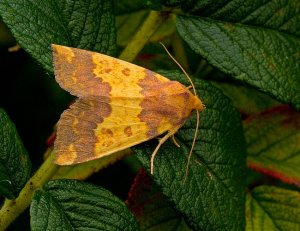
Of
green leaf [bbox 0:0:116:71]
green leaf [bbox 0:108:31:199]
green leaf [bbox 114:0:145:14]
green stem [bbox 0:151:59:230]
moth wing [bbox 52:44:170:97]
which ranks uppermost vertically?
green leaf [bbox 0:0:116:71]

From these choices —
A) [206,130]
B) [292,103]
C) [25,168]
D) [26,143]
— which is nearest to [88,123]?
[25,168]

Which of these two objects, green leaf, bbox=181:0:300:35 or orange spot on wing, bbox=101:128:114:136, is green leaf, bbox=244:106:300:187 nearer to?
green leaf, bbox=181:0:300:35

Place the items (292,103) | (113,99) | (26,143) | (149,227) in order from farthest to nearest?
1. (26,143)
2. (149,227)
3. (292,103)
4. (113,99)

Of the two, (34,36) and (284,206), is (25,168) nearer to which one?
(34,36)

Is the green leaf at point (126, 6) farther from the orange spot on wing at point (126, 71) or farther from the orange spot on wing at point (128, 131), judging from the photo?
the orange spot on wing at point (128, 131)

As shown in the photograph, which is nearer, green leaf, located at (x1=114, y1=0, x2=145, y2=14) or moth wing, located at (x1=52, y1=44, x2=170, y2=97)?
moth wing, located at (x1=52, y1=44, x2=170, y2=97)

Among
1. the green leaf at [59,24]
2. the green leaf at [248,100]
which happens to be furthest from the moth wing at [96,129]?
the green leaf at [248,100]

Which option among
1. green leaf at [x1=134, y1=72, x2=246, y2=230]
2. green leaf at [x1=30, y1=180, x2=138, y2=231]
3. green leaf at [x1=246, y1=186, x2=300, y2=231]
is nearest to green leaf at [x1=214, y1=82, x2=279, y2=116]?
green leaf at [x1=246, y1=186, x2=300, y2=231]
